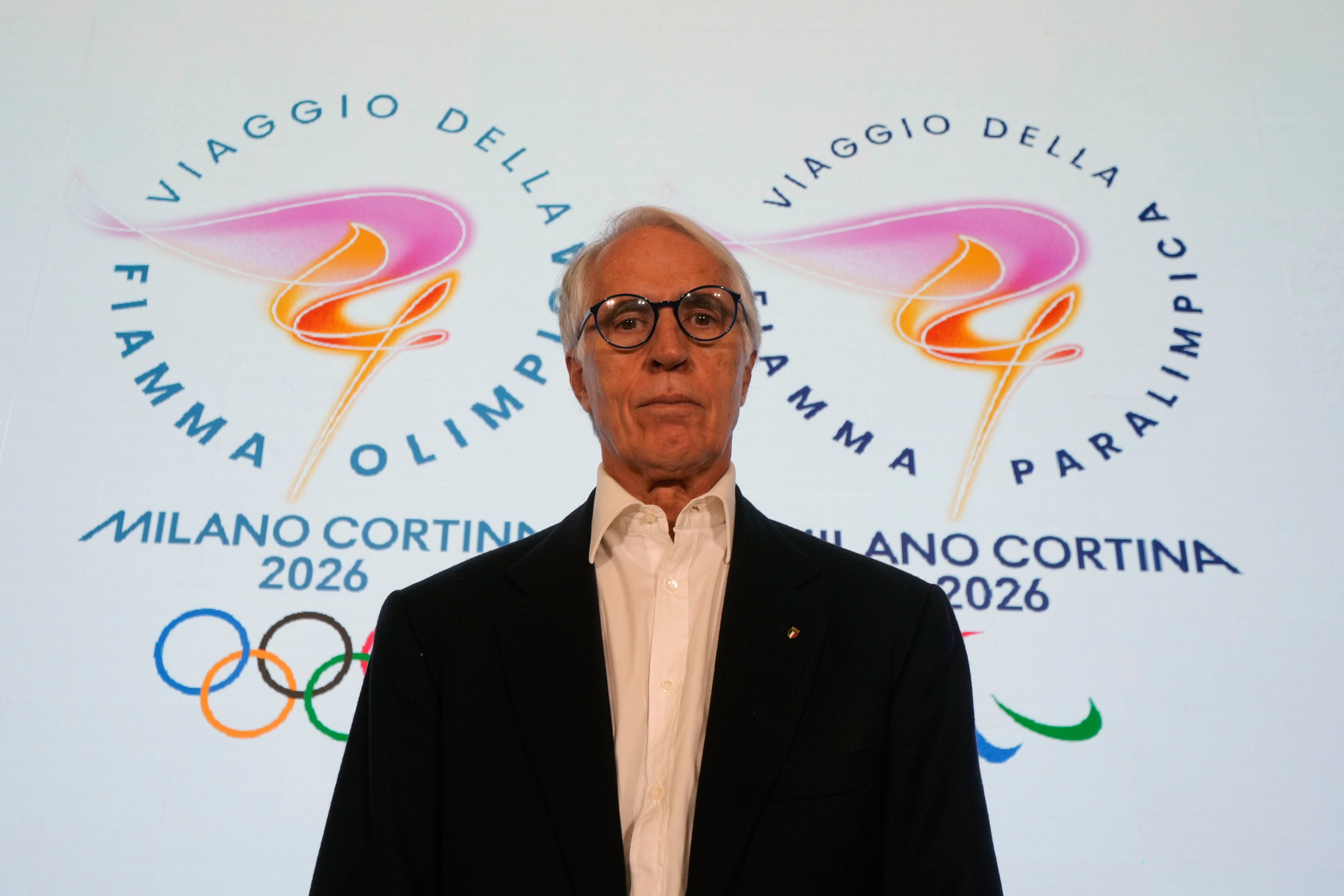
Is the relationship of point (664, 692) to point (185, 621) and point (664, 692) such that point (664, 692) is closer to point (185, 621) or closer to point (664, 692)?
point (664, 692)

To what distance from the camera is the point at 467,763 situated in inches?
40.7

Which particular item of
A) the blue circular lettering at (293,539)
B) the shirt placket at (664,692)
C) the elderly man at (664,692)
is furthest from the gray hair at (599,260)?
the blue circular lettering at (293,539)

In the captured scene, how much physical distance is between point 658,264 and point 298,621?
1.14m

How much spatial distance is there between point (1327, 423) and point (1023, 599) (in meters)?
0.80

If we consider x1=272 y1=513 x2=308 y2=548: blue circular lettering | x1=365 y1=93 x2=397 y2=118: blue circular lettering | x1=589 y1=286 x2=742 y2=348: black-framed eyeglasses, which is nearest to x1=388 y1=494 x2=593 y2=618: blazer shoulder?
x1=589 y1=286 x2=742 y2=348: black-framed eyeglasses

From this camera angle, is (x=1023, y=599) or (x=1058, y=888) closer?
(x=1058, y=888)

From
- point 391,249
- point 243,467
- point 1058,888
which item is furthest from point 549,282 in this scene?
point 1058,888

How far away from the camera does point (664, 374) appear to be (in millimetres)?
1154

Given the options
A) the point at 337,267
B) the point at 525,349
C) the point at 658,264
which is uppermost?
the point at 337,267

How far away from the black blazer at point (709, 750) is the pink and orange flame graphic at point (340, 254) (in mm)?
1178

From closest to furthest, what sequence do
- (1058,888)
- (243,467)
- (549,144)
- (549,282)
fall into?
1. (1058,888)
2. (243,467)
3. (549,282)
4. (549,144)

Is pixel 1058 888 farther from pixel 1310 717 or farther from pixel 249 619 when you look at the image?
pixel 249 619

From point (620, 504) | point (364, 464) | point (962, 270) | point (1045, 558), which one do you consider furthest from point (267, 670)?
point (962, 270)

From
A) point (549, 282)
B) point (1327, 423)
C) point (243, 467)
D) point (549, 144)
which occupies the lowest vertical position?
point (243, 467)
